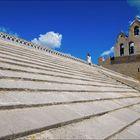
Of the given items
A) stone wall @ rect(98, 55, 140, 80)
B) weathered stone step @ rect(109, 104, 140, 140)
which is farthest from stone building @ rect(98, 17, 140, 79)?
weathered stone step @ rect(109, 104, 140, 140)

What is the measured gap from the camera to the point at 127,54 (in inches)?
1384

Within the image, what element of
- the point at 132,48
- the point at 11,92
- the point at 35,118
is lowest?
the point at 35,118

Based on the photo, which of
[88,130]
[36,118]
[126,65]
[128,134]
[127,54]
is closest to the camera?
[36,118]

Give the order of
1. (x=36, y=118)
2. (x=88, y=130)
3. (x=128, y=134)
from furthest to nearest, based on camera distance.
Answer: (x=128, y=134), (x=88, y=130), (x=36, y=118)

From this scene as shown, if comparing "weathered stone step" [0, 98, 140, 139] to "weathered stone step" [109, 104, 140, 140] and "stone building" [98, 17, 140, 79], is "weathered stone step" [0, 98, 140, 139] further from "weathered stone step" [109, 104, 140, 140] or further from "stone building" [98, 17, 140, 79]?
"stone building" [98, 17, 140, 79]

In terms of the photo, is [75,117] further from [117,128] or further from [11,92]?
[11,92]

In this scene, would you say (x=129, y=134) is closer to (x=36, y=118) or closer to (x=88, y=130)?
(x=88, y=130)

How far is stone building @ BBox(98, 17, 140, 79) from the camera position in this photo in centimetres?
2720

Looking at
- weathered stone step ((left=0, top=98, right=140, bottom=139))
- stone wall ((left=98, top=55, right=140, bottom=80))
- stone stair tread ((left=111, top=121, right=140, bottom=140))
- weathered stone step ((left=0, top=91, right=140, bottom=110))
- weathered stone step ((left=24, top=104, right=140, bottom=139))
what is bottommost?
stone stair tread ((left=111, top=121, right=140, bottom=140))

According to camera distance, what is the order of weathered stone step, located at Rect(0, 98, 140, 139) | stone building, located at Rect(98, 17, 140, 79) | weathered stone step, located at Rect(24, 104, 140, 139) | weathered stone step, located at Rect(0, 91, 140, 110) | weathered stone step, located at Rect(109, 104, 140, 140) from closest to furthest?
weathered stone step, located at Rect(0, 98, 140, 139)
weathered stone step, located at Rect(24, 104, 140, 139)
weathered stone step, located at Rect(0, 91, 140, 110)
weathered stone step, located at Rect(109, 104, 140, 140)
stone building, located at Rect(98, 17, 140, 79)

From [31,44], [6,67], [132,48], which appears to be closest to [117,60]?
[132,48]

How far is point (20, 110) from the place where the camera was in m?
2.30

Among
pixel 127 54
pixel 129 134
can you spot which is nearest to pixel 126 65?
pixel 127 54

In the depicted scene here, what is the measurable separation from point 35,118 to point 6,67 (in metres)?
1.61
